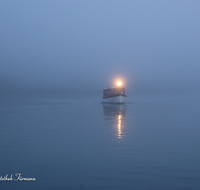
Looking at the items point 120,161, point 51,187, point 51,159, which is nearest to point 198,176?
point 120,161

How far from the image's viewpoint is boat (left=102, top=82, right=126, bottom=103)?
9144 centimetres

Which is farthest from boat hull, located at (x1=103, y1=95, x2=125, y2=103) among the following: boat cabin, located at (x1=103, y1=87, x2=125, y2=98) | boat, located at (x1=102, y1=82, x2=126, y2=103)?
boat cabin, located at (x1=103, y1=87, x2=125, y2=98)

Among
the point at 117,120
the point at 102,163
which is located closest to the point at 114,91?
the point at 117,120

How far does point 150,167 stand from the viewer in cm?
1380

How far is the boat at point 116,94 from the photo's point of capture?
3600 inches

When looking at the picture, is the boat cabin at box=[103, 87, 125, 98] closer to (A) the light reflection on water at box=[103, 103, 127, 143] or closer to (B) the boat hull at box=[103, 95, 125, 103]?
(B) the boat hull at box=[103, 95, 125, 103]

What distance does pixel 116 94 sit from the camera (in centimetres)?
9281

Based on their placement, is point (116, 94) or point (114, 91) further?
point (114, 91)

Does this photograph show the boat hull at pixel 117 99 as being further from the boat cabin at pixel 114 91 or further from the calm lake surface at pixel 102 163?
the calm lake surface at pixel 102 163

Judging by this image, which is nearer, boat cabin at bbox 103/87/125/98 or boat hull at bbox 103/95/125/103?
boat hull at bbox 103/95/125/103

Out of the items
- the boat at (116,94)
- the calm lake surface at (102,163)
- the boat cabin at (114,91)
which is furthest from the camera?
the boat cabin at (114,91)

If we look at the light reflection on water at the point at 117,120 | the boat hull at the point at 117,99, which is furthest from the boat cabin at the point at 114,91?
the light reflection on water at the point at 117,120

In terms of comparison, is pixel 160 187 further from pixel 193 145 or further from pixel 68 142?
pixel 68 142

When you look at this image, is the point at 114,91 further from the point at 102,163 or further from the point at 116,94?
the point at 102,163
